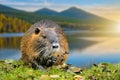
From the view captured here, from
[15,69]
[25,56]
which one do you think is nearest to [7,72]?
[15,69]

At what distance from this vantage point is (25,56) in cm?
1532

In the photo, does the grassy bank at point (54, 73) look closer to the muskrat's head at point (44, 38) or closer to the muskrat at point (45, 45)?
the muskrat at point (45, 45)

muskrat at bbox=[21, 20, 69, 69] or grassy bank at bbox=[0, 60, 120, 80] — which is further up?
muskrat at bbox=[21, 20, 69, 69]

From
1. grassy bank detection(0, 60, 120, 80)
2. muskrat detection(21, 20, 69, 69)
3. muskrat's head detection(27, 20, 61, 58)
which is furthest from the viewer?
muskrat detection(21, 20, 69, 69)

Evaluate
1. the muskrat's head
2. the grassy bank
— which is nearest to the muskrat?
the muskrat's head

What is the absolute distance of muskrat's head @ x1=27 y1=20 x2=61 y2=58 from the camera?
539 inches

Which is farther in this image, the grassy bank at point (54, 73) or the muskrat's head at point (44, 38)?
the muskrat's head at point (44, 38)

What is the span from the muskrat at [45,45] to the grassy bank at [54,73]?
299mm

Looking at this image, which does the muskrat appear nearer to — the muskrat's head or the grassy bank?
the muskrat's head

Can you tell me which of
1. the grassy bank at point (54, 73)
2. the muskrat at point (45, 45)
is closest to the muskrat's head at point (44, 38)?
the muskrat at point (45, 45)

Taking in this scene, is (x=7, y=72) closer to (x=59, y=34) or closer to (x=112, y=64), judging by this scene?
(x=59, y=34)

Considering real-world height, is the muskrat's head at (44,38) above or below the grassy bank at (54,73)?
above

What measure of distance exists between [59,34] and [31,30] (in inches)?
35.1

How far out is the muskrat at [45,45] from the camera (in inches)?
544
